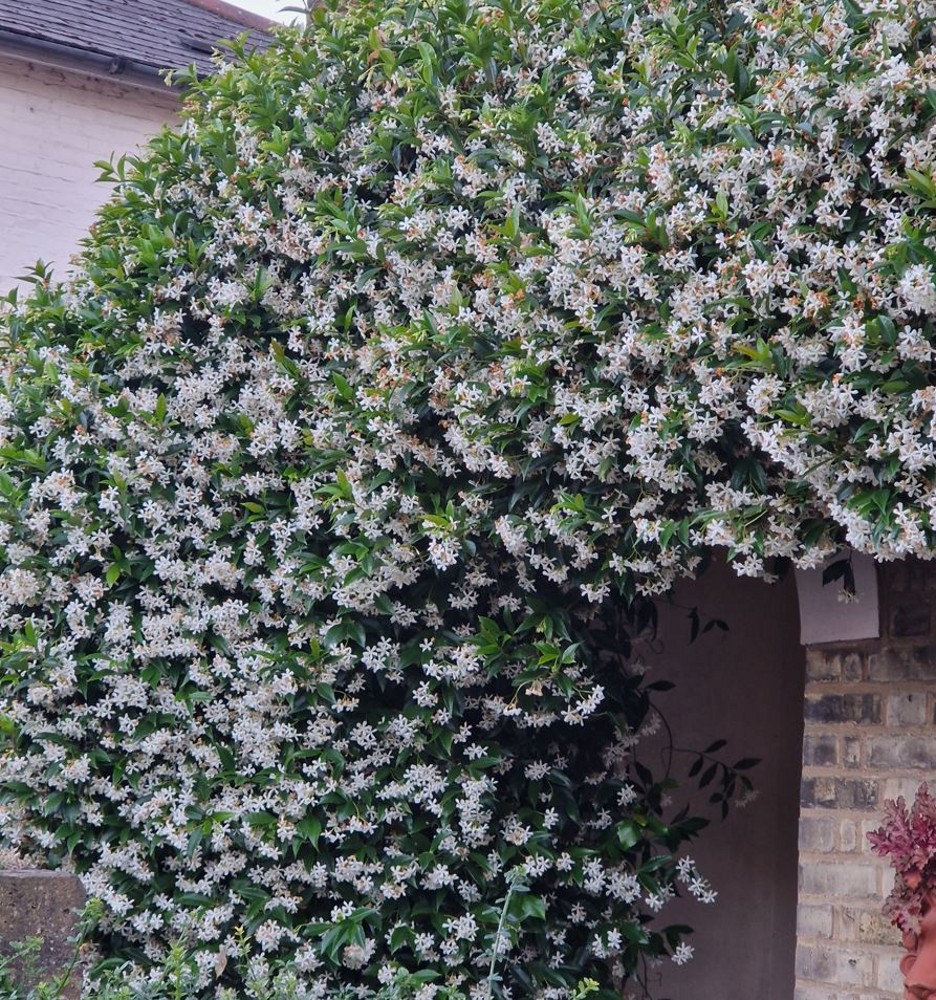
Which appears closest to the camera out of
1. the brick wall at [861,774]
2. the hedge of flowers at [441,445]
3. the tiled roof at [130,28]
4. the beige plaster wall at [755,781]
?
the hedge of flowers at [441,445]

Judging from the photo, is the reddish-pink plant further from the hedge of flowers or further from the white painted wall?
the white painted wall

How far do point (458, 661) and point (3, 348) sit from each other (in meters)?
2.41

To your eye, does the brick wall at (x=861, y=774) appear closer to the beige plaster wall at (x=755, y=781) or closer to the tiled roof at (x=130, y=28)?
the beige plaster wall at (x=755, y=781)

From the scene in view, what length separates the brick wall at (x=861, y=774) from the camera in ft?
12.7

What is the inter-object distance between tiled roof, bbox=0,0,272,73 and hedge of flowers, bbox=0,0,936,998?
14.7 feet

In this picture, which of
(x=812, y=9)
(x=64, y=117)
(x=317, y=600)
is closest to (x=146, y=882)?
(x=317, y=600)

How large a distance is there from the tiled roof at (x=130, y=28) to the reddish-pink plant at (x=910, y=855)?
267 inches

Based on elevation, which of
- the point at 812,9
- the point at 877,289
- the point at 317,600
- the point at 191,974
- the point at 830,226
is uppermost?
the point at 812,9

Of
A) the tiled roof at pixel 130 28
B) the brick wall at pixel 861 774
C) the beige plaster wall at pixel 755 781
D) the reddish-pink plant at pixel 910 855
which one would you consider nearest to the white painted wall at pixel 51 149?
the tiled roof at pixel 130 28

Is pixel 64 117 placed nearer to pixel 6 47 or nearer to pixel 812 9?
pixel 6 47

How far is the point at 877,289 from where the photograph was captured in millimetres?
2945

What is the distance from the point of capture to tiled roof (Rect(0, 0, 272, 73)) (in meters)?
9.08

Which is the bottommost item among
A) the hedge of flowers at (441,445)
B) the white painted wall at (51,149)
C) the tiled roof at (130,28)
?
the hedge of flowers at (441,445)

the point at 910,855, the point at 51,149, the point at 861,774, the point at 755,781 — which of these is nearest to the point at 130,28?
the point at 51,149
